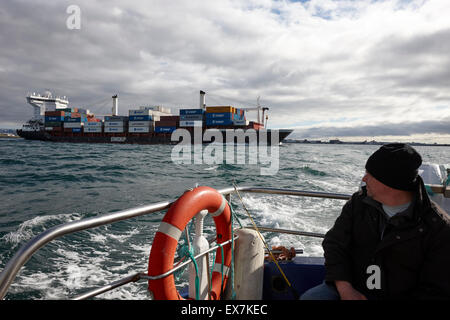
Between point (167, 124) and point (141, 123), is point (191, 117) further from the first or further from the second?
point (141, 123)

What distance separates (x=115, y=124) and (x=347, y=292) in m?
45.4

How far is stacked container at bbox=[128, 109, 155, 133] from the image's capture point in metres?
42.0

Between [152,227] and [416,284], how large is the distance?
4.74m

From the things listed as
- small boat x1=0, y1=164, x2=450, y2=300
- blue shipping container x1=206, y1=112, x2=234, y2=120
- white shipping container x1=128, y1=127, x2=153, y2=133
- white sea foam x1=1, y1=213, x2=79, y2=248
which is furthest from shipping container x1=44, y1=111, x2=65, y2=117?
small boat x1=0, y1=164, x2=450, y2=300

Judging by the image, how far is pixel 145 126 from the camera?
138 ft

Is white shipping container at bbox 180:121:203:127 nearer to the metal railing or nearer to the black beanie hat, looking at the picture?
the metal railing

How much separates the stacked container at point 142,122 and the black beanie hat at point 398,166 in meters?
42.5

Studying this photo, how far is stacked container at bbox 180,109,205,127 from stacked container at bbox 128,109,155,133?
4785mm

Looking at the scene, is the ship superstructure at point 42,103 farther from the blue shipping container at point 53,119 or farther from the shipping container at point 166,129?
the shipping container at point 166,129

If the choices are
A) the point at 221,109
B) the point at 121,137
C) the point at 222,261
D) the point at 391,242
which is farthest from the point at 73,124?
the point at 391,242

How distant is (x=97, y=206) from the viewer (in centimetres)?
673

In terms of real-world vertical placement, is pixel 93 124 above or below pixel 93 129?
above

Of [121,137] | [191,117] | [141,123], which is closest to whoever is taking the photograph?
[191,117]
